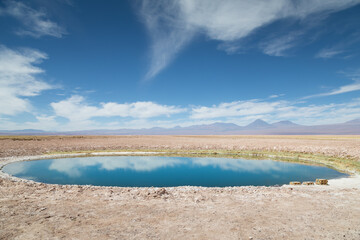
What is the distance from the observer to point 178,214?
1119cm

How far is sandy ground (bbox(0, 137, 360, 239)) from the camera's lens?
29.3 feet

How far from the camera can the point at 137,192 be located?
15.5 m

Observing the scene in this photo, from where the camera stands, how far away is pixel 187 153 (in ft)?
162

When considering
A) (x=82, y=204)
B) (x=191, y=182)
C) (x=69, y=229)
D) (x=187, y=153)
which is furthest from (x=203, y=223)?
(x=187, y=153)

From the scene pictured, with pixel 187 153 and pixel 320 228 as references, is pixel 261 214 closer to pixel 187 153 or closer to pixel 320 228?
pixel 320 228

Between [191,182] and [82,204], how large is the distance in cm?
1263

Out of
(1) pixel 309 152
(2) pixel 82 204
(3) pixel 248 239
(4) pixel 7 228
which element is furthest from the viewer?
(1) pixel 309 152

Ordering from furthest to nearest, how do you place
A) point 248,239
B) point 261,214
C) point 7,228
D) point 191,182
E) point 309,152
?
point 309,152
point 191,182
point 261,214
point 7,228
point 248,239

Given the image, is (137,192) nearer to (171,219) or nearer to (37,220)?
(171,219)

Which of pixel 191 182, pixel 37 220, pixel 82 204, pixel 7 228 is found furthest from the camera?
pixel 191 182

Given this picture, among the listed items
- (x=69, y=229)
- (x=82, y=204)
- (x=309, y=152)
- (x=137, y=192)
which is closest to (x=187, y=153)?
(x=309, y=152)

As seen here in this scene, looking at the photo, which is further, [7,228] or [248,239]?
[7,228]

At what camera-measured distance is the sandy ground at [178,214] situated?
8945mm

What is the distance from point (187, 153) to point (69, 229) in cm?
4084
